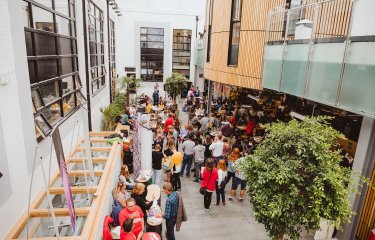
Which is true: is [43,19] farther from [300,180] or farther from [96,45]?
[96,45]

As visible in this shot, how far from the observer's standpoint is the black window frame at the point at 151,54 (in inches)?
997

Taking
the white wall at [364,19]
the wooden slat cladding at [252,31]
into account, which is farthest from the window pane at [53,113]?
the white wall at [364,19]

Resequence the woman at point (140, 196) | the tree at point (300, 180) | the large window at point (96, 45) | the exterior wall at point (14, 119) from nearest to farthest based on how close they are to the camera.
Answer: the exterior wall at point (14, 119), the tree at point (300, 180), the woman at point (140, 196), the large window at point (96, 45)

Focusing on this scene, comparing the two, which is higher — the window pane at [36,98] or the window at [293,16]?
the window at [293,16]

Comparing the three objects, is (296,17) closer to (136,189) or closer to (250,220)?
(250,220)

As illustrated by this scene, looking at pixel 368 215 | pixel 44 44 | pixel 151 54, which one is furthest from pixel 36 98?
pixel 151 54

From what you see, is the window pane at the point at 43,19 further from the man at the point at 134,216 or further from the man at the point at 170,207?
the man at the point at 170,207

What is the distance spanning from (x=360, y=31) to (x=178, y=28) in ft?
71.2

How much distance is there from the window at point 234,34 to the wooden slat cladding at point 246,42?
0.19 m

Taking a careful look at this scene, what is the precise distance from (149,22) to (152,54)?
2.94 meters

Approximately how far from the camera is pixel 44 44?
5.99m

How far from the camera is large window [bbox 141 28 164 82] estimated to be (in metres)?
25.3

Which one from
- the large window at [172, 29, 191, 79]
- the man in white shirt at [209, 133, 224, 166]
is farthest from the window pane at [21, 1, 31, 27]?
the large window at [172, 29, 191, 79]

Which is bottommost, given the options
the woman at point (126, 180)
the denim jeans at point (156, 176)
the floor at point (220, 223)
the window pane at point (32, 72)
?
the floor at point (220, 223)
